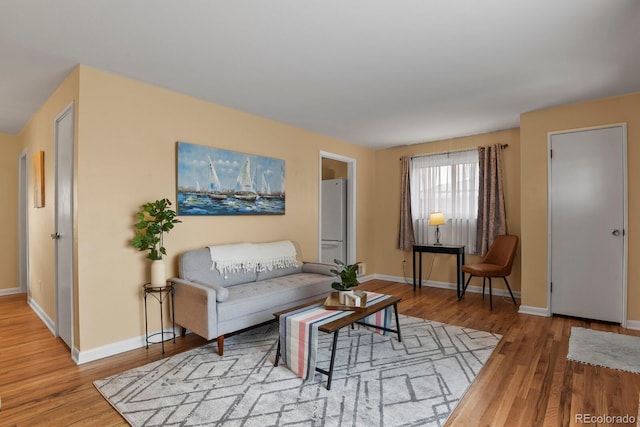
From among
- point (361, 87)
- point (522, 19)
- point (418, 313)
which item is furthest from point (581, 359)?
point (361, 87)

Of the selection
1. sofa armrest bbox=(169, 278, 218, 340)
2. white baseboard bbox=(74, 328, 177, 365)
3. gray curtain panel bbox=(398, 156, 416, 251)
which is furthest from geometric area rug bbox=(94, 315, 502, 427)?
gray curtain panel bbox=(398, 156, 416, 251)

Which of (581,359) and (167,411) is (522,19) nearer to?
(581,359)

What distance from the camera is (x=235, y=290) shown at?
3262 mm

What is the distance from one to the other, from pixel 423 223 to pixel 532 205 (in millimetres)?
1878

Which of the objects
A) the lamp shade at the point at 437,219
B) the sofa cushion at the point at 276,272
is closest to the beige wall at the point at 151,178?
the sofa cushion at the point at 276,272

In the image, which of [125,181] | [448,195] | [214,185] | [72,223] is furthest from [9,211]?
[448,195]

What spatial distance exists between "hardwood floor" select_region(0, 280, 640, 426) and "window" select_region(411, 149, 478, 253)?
1.83 m

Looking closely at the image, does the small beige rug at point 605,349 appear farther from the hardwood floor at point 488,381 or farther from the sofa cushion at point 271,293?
the sofa cushion at point 271,293

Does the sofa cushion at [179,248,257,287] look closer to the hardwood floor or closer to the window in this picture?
the hardwood floor

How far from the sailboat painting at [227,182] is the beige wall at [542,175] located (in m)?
3.06

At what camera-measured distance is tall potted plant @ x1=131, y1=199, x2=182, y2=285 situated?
2.90m

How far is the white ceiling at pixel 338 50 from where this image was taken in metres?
2.02

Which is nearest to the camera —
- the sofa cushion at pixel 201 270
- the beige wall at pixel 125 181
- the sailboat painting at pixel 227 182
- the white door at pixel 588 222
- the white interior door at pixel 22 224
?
the beige wall at pixel 125 181

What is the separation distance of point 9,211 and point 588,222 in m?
7.85
